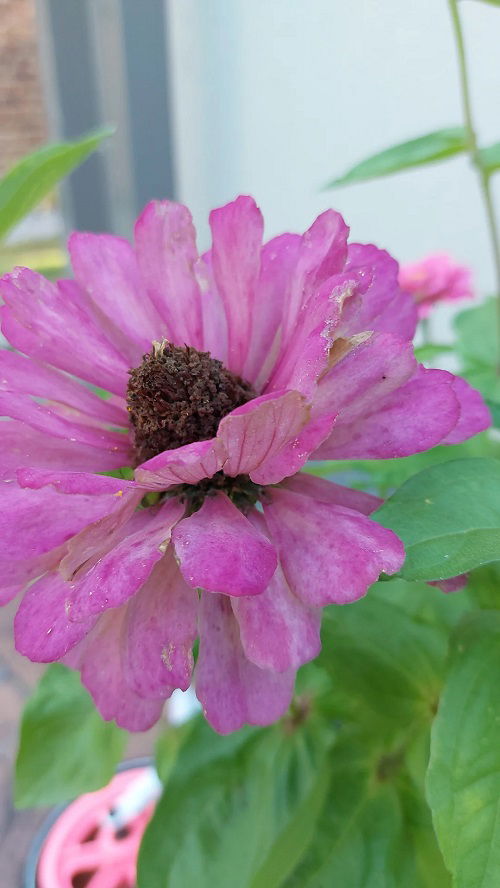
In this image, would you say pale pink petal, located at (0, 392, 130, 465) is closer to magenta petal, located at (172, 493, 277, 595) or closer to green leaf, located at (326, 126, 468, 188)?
magenta petal, located at (172, 493, 277, 595)

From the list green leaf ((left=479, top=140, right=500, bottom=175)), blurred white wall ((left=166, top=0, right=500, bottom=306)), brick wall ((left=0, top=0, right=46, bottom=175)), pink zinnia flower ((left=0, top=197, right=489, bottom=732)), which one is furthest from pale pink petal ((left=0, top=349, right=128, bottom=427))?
brick wall ((left=0, top=0, right=46, bottom=175))

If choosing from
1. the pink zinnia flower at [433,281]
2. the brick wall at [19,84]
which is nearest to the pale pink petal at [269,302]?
the pink zinnia flower at [433,281]

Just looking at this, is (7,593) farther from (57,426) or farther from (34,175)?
(34,175)

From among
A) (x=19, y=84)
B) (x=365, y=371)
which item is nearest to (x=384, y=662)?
(x=365, y=371)

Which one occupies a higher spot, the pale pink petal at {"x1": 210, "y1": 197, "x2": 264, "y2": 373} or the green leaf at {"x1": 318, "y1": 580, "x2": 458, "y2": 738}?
the pale pink petal at {"x1": 210, "y1": 197, "x2": 264, "y2": 373}

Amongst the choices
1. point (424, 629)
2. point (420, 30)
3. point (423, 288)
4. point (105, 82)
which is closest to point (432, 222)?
point (420, 30)

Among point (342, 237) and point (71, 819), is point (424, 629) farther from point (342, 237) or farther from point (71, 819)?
point (71, 819)

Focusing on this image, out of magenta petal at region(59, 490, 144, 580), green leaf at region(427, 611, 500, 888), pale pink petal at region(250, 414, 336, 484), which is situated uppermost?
pale pink petal at region(250, 414, 336, 484)

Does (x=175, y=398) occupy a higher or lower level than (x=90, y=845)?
higher
